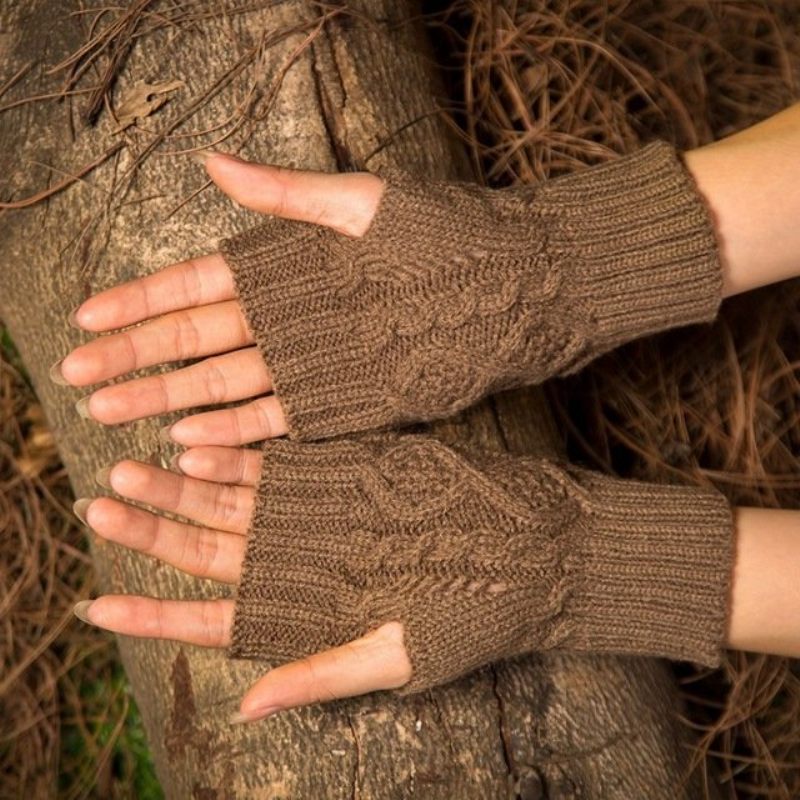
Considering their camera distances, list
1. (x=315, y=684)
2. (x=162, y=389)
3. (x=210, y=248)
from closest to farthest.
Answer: (x=315, y=684) → (x=162, y=389) → (x=210, y=248)

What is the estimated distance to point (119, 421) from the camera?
57.2 inches

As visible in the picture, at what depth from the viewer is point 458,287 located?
1.46 m

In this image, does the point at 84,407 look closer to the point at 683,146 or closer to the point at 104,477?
the point at 104,477

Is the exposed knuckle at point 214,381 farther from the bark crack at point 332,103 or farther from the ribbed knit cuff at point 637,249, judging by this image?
the ribbed knit cuff at point 637,249

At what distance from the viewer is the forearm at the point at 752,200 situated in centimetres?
157

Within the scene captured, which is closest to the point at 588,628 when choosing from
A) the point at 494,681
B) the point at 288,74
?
the point at 494,681

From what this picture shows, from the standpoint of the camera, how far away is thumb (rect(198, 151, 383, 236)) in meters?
1.40

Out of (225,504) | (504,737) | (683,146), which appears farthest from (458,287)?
(683,146)

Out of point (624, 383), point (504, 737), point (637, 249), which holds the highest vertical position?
point (637, 249)

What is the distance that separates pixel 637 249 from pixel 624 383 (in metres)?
0.66

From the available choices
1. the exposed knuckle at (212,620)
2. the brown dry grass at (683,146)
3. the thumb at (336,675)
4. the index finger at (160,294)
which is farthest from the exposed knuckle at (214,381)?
the brown dry grass at (683,146)

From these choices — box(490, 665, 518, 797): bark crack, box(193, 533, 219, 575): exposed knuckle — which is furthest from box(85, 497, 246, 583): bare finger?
box(490, 665, 518, 797): bark crack

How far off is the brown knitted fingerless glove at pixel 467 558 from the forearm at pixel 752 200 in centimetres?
41

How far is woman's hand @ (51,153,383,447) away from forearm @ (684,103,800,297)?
0.57 m
